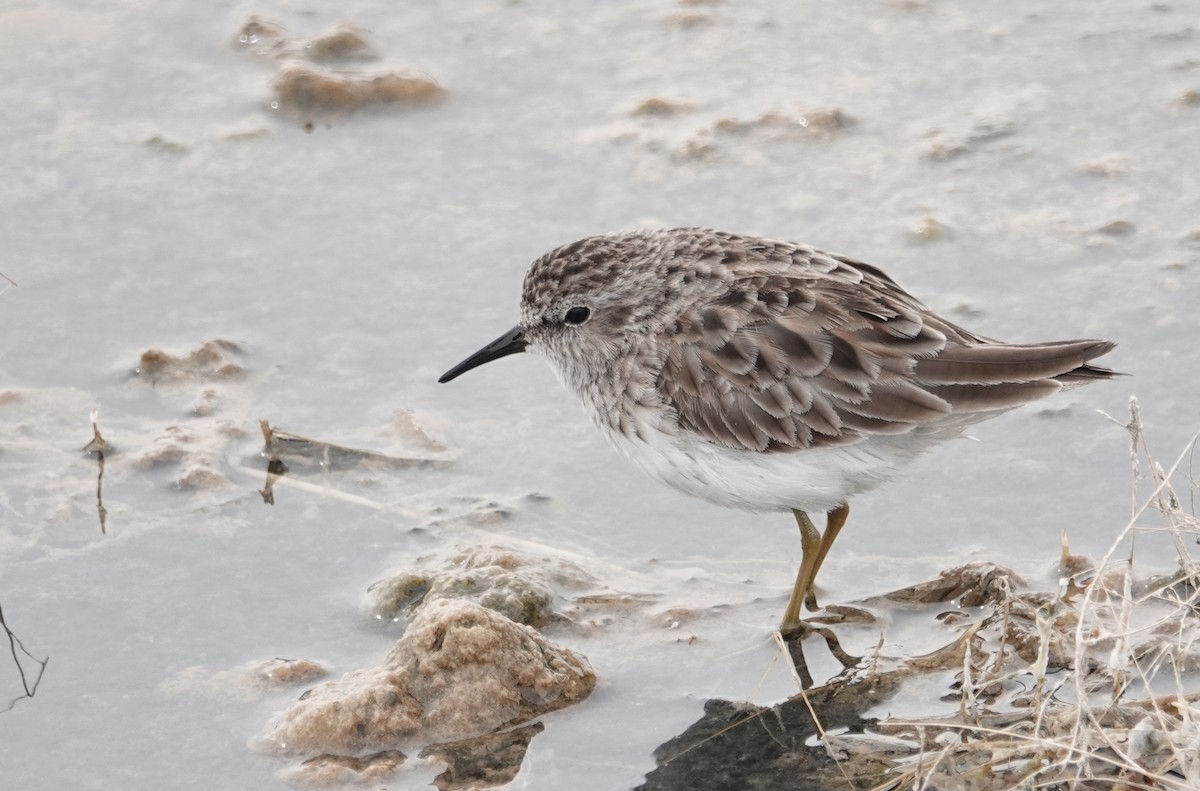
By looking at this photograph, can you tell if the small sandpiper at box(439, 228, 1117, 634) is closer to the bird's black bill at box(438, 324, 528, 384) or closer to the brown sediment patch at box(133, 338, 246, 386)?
the bird's black bill at box(438, 324, 528, 384)

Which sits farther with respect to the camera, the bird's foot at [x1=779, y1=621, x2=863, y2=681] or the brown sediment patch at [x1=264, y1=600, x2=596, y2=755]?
the bird's foot at [x1=779, y1=621, x2=863, y2=681]

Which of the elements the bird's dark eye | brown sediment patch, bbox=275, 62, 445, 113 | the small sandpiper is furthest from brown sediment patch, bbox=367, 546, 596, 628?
brown sediment patch, bbox=275, 62, 445, 113

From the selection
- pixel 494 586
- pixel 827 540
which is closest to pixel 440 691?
pixel 494 586

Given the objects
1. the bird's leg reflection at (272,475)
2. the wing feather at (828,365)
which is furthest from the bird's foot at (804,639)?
the bird's leg reflection at (272,475)

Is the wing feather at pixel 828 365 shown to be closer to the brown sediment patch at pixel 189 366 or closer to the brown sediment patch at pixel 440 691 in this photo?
the brown sediment patch at pixel 440 691

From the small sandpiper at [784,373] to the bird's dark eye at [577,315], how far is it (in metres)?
0.03

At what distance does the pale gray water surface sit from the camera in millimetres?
5641

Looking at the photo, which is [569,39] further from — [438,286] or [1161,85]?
[1161,85]

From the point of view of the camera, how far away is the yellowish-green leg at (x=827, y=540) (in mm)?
5793

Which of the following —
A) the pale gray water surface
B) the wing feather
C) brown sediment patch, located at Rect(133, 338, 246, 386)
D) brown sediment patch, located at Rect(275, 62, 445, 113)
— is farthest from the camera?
brown sediment patch, located at Rect(275, 62, 445, 113)

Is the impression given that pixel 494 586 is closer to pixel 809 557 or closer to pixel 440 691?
pixel 440 691

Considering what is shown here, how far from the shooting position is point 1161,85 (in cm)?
820

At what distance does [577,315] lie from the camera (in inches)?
239

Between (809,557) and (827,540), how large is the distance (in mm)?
117
